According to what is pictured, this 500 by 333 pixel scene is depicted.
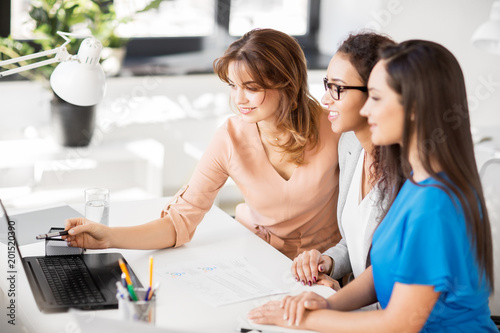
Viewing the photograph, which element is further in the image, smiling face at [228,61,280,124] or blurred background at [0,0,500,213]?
blurred background at [0,0,500,213]

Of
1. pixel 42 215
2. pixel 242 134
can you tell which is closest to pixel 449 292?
pixel 242 134

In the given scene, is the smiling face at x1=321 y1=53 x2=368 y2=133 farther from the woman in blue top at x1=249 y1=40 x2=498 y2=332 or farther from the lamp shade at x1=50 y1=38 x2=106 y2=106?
the lamp shade at x1=50 y1=38 x2=106 y2=106

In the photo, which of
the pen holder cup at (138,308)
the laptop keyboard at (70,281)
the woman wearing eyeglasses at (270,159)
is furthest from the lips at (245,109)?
the pen holder cup at (138,308)

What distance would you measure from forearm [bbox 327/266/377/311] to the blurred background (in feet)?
5.59

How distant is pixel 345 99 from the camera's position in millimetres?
1621

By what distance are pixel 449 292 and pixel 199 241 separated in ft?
2.57

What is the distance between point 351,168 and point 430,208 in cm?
57

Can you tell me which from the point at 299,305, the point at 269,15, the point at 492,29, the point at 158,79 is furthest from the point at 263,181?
the point at 269,15

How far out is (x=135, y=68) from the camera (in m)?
3.70

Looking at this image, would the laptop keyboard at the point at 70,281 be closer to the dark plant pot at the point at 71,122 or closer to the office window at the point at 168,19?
the dark plant pot at the point at 71,122

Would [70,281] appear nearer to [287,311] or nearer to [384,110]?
[287,311]

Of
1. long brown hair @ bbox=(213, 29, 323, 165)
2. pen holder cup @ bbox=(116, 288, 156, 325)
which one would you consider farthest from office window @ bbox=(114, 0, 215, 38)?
pen holder cup @ bbox=(116, 288, 156, 325)

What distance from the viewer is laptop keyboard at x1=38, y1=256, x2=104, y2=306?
4.61ft

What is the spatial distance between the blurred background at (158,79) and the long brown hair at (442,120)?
187 centimetres
